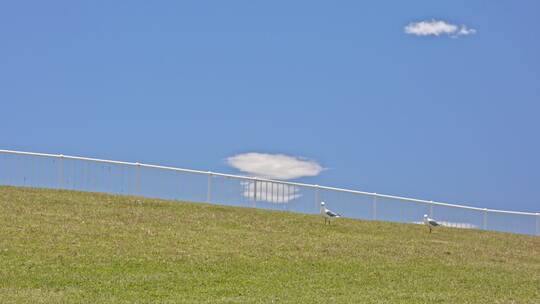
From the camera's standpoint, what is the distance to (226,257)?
63.1 ft

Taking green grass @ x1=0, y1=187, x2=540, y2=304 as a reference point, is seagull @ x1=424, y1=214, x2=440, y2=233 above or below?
above

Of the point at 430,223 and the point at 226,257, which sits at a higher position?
the point at 430,223

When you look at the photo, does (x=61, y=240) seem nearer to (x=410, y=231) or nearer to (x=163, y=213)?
(x=163, y=213)

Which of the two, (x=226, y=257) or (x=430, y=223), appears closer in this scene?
(x=226, y=257)

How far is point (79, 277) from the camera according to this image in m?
16.5

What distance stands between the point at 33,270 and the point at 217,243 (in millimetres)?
5373

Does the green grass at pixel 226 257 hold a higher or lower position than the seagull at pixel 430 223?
lower

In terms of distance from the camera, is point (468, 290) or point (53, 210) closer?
point (468, 290)

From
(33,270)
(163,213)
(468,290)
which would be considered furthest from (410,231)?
(33,270)

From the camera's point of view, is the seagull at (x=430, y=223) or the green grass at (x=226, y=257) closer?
the green grass at (x=226, y=257)

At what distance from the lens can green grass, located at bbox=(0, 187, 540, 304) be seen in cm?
1577

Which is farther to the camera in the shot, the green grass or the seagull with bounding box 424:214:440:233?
the seagull with bounding box 424:214:440:233

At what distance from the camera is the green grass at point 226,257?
621 inches

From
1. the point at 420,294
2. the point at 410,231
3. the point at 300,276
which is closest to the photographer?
the point at 420,294
